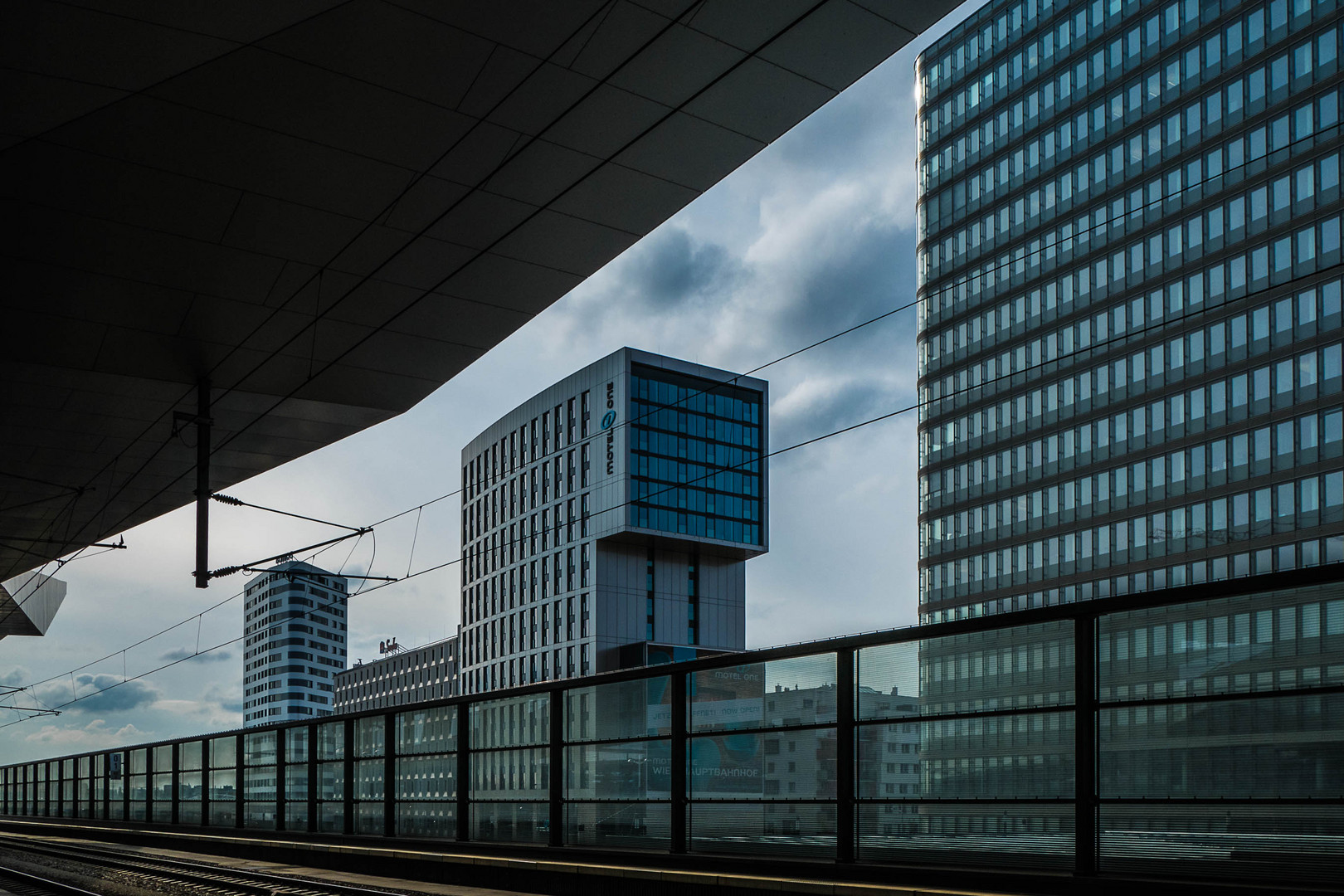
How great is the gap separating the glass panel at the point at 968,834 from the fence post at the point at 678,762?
2.37 meters

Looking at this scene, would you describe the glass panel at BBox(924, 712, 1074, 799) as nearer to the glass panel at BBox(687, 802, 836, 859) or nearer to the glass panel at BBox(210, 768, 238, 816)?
the glass panel at BBox(687, 802, 836, 859)

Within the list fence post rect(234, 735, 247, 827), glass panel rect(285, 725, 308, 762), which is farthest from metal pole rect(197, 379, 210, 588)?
fence post rect(234, 735, 247, 827)

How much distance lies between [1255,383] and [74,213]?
82.1m

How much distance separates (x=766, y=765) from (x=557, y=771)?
11.6 ft

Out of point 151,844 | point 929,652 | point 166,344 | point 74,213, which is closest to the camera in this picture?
point 929,652

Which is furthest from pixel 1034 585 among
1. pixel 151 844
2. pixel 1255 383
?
pixel 151 844

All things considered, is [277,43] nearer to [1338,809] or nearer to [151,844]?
[1338,809]

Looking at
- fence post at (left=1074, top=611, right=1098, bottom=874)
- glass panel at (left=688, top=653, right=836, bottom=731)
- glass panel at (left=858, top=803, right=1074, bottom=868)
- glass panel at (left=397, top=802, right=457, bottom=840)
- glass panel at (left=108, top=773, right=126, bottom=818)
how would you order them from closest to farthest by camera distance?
fence post at (left=1074, top=611, right=1098, bottom=874)
glass panel at (left=858, top=803, right=1074, bottom=868)
glass panel at (left=688, top=653, right=836, bottom=731)
glass panel at (left=397, top=802, right=457, bottom=840)
glass panel at (left=108, top=773, right=126, bottom=818)

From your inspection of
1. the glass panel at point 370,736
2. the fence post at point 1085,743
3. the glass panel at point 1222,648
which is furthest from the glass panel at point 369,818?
the glass panel at point 1222,648

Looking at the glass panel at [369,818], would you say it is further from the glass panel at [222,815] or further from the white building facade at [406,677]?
the white building facade at [406,677]

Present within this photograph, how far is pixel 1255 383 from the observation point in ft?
272

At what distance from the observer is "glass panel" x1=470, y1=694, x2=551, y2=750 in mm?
14742

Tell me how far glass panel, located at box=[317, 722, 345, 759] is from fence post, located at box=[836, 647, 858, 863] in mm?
11185

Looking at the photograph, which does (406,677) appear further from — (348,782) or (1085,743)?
(1085,743)
